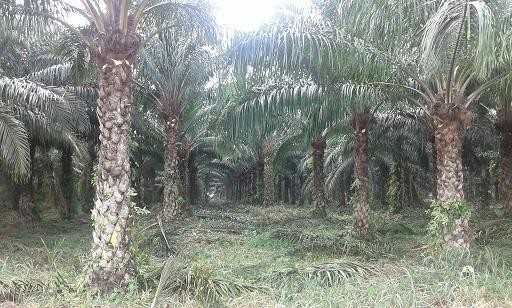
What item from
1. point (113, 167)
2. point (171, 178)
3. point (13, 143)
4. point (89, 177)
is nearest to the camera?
point (113, 167)

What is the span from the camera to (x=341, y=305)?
5.52 meters

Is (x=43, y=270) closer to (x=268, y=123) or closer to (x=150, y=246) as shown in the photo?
(x=150, y=246)

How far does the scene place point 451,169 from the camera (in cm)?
832

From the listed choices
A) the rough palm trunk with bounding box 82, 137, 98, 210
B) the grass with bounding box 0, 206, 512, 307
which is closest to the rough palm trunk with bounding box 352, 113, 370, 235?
the grass with bounding box 0, 206, 512, 307

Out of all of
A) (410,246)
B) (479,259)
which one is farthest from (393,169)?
(479,259)

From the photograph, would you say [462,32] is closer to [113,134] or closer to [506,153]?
[113,134]

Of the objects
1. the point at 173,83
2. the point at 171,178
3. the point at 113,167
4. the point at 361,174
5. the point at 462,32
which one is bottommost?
the point at 171,178

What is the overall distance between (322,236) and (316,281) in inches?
174

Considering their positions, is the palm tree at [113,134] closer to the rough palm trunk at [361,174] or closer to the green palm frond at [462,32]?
the green palm frond at [462,32]

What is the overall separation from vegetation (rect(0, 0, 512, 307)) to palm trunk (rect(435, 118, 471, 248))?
3 cm

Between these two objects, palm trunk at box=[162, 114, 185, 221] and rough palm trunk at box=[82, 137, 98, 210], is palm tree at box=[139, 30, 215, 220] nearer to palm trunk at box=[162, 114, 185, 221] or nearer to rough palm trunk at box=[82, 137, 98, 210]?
palm trunk at box=[162, 114, 185, 221]

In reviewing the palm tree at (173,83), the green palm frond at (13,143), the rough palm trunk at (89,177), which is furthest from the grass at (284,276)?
the rough palm trunk at (89,177)

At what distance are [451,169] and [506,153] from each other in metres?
6.09

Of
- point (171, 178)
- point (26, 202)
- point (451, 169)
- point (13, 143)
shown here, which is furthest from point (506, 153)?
point (26, 202)
